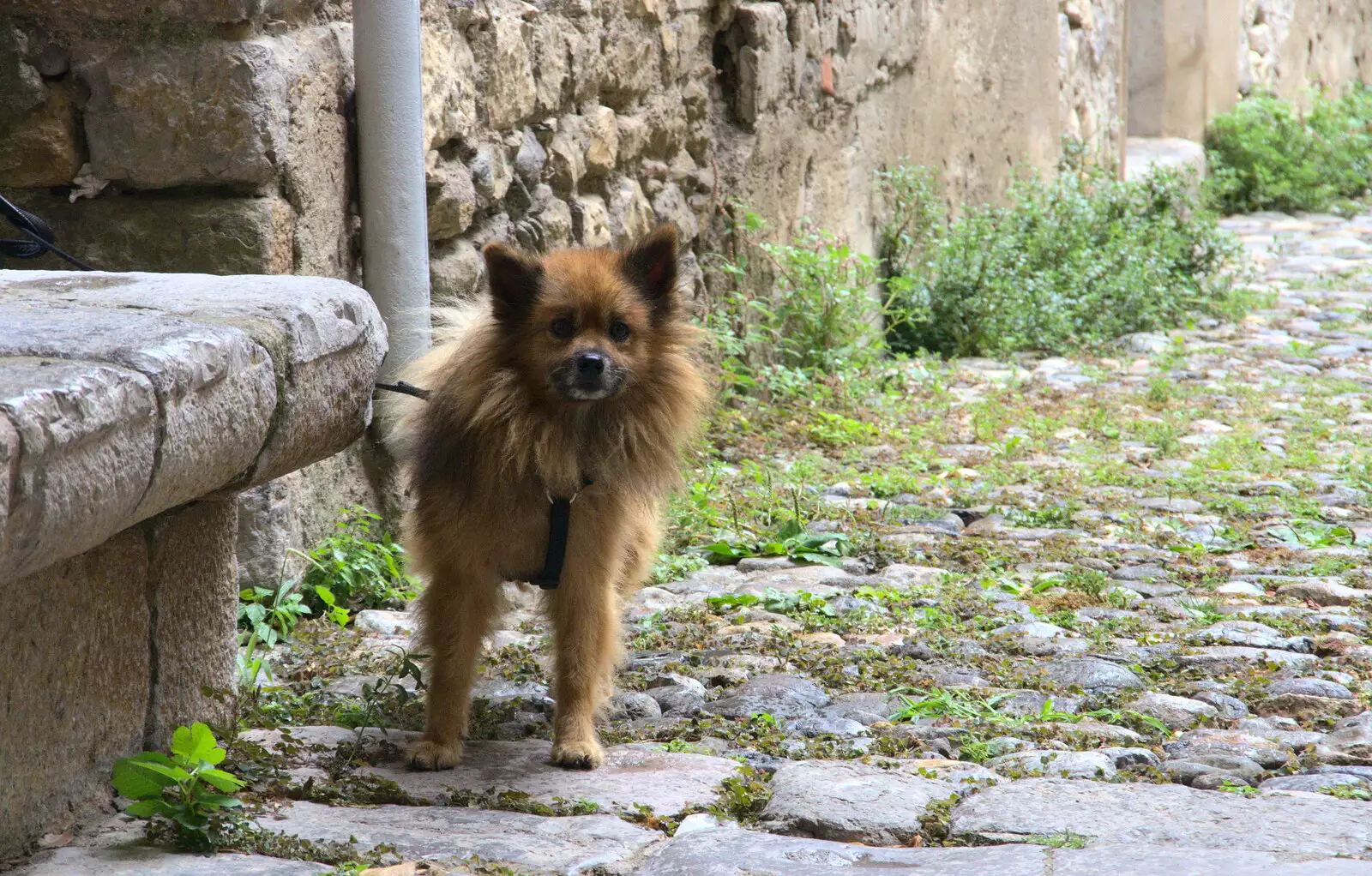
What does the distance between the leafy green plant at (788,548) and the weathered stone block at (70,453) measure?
3.05 m

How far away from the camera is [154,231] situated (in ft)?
12.6

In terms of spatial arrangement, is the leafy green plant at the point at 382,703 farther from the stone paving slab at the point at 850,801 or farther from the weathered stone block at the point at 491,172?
the weathered stone block at the point at 491,172

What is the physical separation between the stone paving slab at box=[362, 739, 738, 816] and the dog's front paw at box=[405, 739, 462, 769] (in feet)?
0.06

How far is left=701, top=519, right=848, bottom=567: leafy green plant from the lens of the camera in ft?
16.5

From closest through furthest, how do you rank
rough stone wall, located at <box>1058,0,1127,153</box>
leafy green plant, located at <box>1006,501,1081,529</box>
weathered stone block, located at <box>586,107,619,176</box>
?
leafy green plant, located at <box>1006,501,1081,529</box> < weathered stone block, located at <box>586,107,619,176</box> < rough stone wall, located at <box>1058,0,1127,153</box>

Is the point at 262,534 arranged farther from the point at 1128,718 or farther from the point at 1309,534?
the point at 1309,534

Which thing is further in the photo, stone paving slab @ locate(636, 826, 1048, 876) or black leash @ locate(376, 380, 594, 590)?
black leash @ locate(376, 380, 594, 590)

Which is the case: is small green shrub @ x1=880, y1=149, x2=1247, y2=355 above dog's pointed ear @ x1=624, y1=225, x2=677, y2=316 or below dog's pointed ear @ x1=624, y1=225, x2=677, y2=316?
below

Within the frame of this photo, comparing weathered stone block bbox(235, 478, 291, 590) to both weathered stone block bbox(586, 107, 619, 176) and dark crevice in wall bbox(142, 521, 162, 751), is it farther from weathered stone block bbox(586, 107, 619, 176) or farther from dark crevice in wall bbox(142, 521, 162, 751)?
weathered stone block bbox(586, 107, 619, 176)

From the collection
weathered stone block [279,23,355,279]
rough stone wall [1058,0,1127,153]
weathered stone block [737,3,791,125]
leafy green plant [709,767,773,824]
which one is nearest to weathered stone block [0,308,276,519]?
leafy green plant [709,767,773,824]

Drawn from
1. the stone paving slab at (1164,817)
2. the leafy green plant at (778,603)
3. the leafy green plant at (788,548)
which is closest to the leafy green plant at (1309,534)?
the leafy green plant at (788,548)

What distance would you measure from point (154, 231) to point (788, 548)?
2.38 m

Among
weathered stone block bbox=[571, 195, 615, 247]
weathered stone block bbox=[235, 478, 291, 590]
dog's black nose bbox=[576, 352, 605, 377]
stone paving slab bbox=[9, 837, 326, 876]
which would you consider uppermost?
weathered stone block bbox=[571, 195, 615, 247]

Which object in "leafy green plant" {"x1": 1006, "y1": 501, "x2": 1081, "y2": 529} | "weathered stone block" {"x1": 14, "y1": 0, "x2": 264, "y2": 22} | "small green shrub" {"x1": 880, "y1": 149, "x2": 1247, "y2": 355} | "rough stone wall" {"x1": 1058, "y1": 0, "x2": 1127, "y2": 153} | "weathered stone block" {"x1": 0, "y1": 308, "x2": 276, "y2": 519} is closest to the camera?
"weathered stone block" {"x1": 0, "y1": 308, "x2": 276, "y2": 519}
